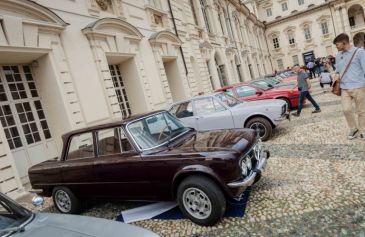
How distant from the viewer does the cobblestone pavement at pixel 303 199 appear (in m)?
3.38

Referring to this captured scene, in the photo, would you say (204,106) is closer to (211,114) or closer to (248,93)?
(211,114)

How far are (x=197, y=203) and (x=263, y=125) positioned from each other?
4249 mm

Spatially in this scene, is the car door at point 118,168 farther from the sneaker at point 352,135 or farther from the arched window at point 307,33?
the arched window at point 307,33

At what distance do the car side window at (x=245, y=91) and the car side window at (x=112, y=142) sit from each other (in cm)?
702

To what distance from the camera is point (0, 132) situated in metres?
6.59

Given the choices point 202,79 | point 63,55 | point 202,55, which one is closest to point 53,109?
point 63,55

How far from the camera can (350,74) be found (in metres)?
5.76

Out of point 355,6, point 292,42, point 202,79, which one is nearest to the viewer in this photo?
point 202,79

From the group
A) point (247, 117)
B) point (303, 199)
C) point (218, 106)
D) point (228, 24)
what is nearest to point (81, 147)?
point (303, 199)

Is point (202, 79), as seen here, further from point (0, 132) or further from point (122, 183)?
point (122, 183)

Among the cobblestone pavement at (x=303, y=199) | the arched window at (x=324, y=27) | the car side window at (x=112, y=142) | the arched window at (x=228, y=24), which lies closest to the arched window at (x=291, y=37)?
the arched window at (x=324, y=27)

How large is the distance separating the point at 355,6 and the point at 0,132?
2084 inches

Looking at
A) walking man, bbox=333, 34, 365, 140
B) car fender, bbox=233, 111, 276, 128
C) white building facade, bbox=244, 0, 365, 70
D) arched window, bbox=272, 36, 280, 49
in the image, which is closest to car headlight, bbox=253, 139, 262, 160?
walking man, bbox=333, 34, 365, 140

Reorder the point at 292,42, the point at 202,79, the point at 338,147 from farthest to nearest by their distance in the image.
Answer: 1. the point at 292,42
2. the point at 202,79
3. the point at 338,147
